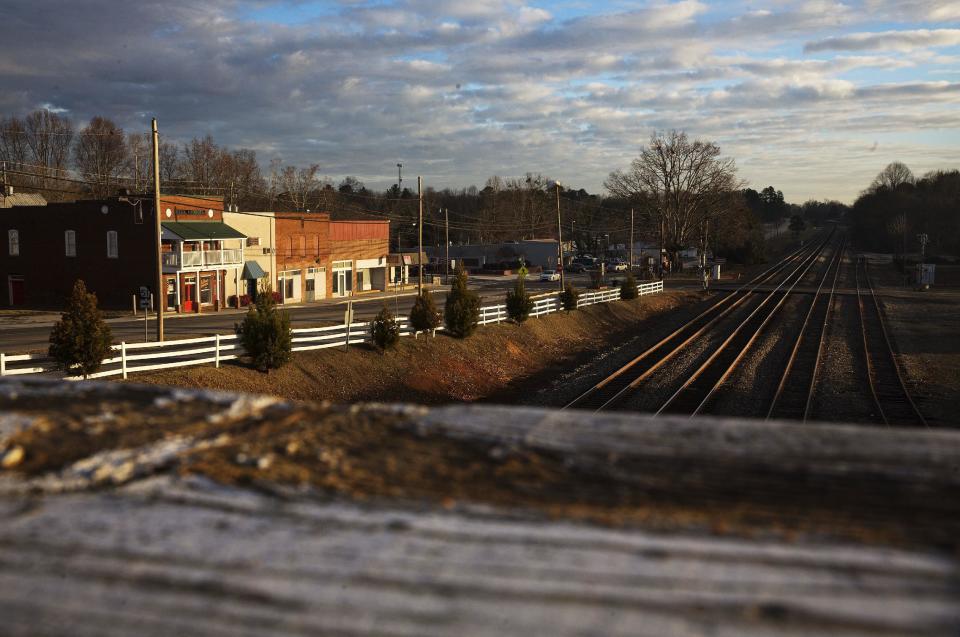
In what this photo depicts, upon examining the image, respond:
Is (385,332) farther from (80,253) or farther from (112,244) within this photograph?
(80,253)

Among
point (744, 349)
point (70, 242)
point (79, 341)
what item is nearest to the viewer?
point (79, 341)

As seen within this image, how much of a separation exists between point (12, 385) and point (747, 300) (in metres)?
54.5

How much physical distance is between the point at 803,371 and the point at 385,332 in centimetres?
1354

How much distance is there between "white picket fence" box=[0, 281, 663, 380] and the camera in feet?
61.2

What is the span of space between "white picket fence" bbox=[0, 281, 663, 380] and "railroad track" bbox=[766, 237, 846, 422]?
12128 millimetres

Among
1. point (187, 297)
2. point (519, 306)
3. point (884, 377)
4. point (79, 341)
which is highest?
point (187, 297)

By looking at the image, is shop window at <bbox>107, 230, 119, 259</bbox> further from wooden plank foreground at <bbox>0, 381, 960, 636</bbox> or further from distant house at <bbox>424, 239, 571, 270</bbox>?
distant house at <bbox>424, 239, 571, 270</bbox>

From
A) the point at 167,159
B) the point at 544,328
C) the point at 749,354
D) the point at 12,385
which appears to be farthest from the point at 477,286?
the point at 12,385

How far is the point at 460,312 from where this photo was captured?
3020 centimetres

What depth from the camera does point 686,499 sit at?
214cm

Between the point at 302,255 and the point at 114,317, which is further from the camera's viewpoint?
the point at 302,255

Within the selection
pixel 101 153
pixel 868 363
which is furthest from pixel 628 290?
pixel 101 153

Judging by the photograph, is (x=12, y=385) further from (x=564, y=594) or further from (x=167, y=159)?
(x=167, y=159)

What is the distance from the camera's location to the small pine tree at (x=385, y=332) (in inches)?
1037
